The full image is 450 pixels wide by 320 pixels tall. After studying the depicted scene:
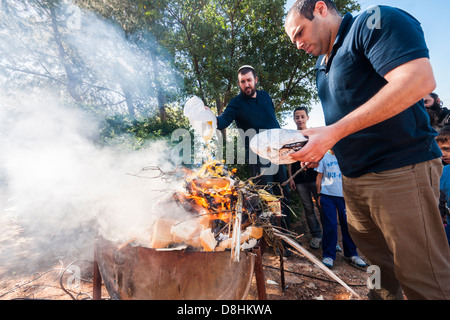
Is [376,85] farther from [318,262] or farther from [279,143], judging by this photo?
[318,262]

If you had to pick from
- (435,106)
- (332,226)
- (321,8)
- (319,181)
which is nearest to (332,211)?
(332,226)

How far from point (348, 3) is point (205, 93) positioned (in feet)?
17.2

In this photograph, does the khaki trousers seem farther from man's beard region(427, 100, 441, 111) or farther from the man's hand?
man's beard region(427, 100, 441, 111)

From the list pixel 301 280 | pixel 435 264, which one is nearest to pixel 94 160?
pixel 301 280

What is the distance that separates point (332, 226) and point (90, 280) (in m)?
3.84

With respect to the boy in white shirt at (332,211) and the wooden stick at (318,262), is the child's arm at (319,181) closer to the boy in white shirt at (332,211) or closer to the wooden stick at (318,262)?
the boy in white shirt at (332,211)

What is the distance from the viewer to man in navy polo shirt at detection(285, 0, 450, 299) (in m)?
1.02

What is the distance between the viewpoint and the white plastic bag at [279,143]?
1.22 metres

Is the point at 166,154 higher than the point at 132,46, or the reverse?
the point at 132,46

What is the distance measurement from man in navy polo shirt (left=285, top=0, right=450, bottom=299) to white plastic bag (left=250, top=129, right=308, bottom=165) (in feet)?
0.19

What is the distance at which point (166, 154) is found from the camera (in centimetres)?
521

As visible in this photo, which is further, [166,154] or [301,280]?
[166,154]

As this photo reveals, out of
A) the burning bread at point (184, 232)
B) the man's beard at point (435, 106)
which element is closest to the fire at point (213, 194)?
the burning bread at point (184, 232)
